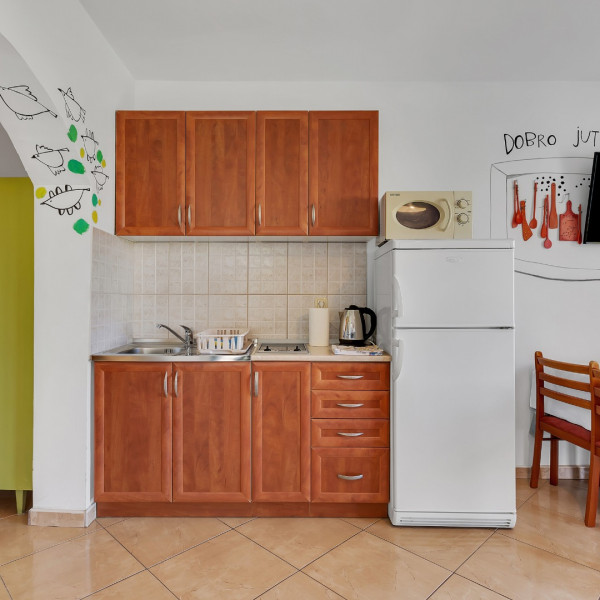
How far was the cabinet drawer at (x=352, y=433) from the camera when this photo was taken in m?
2.12

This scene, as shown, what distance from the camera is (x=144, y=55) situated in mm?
2396

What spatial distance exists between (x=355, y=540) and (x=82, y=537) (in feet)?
4.43

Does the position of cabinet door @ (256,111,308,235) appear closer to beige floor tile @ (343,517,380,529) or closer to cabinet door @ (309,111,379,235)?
cabinet door @ (309,111,379,235)

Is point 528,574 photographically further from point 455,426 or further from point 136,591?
point 136,591

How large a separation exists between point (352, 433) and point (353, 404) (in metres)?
0.16

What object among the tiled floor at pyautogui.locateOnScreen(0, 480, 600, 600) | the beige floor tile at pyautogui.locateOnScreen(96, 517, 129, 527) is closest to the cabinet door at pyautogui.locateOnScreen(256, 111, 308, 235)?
the tiled floor at pyautogui.locateOnScreen(0, 480, 600, 600)

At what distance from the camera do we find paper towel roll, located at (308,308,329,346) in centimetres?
254

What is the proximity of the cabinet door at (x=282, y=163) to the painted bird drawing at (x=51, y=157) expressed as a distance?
1.02 m

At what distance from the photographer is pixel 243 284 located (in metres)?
2.73

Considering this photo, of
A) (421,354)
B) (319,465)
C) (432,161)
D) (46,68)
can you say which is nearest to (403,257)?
(421,354)

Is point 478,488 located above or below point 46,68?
below

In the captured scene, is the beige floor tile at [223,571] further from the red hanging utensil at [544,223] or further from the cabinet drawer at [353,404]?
the red hanging utensil at [544,223]

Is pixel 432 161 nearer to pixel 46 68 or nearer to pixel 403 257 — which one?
pixel 403 257

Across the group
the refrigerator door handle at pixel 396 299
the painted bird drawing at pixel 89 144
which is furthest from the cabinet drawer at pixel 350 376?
the painted bird drawing at pixel 89 144
